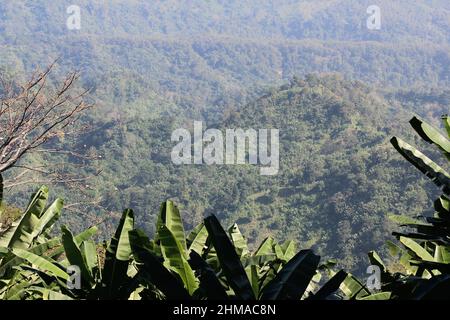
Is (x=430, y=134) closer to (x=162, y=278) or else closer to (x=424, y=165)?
(x=424, y=165)

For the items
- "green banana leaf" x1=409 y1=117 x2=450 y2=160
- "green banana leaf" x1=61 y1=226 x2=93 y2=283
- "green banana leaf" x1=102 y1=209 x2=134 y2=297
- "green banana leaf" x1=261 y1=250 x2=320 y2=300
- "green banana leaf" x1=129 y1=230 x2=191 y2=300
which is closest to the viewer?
"green banana leaf" x1=261 y1=250 x2=320 y2=300

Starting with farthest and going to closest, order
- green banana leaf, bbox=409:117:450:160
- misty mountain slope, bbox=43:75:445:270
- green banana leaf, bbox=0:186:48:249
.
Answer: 1. misty mountain slope, bbox=43:75:445:270
2. green banana leaf, bbox=0:186:48:249
3. green banana leaf, bbox=409:117:450:160

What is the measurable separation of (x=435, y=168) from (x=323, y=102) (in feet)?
262

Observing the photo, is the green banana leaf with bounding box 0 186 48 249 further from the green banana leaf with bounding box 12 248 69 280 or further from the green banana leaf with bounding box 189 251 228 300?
the green banana leaf with bounding box 189 251 228 300

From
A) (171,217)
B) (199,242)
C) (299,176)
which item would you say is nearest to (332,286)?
(171,217)

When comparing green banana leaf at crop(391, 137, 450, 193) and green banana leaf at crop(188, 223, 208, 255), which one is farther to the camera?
green banana leaf at crop(188, 223, 208, 255)

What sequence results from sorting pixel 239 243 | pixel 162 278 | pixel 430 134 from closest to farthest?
pixel 162 278 → pixel 430 134 → pixel 239 243

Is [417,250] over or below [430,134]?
below

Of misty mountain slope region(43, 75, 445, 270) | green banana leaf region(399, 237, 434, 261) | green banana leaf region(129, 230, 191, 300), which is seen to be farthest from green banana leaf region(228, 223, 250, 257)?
misty mountain slope region(43, 75, 445, 270)

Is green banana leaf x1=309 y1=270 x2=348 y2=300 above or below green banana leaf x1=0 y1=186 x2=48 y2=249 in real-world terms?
below

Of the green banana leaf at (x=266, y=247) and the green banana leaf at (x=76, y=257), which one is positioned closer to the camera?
the green banana leaf at (x=76, y=257)

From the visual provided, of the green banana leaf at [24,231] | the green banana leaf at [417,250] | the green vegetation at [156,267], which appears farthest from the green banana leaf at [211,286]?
the green banana leaf at [24,231]

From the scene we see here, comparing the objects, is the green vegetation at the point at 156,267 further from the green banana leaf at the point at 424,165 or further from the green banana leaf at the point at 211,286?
the green banana leaf at the point at 424,165

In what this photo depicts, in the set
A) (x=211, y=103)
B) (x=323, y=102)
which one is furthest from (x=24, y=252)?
(x=211, y=103)
